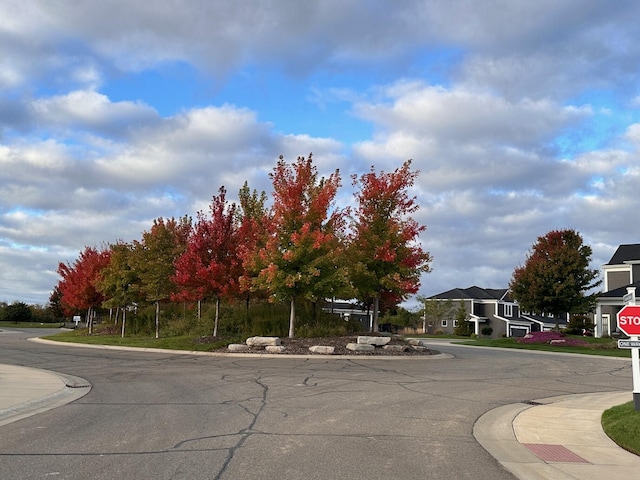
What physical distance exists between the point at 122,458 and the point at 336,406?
5006 mm

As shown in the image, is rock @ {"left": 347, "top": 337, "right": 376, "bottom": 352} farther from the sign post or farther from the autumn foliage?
the sign post

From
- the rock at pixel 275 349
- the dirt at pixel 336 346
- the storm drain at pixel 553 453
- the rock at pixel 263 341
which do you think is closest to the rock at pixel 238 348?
the rock at pixel 263 341

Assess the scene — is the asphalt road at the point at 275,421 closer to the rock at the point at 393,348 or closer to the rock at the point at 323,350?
the rock at the point at 323,350

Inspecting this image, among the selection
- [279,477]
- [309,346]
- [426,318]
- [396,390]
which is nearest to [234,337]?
[309,346]

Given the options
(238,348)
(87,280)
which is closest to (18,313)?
(87,280)

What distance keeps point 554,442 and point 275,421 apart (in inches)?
167

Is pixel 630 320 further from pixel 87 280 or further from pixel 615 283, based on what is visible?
pixel 615 283

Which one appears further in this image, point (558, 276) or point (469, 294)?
point (469, 294)

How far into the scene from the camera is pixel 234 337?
27.5 meters

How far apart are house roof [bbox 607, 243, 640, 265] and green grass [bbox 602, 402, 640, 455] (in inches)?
1651

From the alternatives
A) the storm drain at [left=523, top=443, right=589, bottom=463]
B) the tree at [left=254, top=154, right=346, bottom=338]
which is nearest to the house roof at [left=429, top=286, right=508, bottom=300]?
the tree at [left=254, top=154, right=346, bottom=338]

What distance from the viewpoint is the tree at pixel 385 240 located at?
84.0ft

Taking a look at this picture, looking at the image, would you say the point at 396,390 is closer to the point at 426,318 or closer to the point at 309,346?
the point at 309,346

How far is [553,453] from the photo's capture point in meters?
7.70
